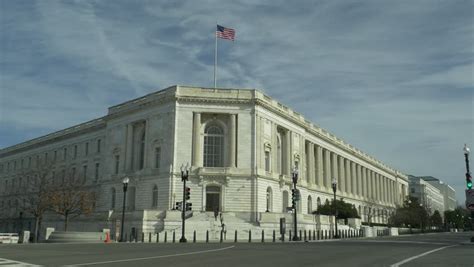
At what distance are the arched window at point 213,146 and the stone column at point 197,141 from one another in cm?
171

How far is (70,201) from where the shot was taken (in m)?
65.3

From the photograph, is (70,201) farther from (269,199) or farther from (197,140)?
(269,199)

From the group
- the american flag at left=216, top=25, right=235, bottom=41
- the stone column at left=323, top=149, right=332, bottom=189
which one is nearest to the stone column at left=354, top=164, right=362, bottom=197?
the stone column at left=323, top=149, right=332, bottom=189

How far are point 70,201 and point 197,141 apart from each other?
18909 millimetres

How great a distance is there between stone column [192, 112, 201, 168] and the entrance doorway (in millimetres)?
3565

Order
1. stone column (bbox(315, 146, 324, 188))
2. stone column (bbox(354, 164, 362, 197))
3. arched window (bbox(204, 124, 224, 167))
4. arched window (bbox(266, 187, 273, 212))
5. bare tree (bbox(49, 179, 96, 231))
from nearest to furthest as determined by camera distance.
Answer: bare tree (bbox(49, 179, 96, 231))
arched window (bbox(204, 124, 224, 167))
arched window (bbox(266, 187, 273, 212))
stone column (bbox(315, 146, 324, 188))
stone column (bbox(354, 164, 362, 197))

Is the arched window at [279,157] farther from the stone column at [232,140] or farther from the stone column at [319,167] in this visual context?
the stone column at [319,167]

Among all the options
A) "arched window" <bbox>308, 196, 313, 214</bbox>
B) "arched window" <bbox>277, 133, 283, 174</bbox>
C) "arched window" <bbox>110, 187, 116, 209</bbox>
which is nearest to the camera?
"arched window" <bbox>110, 187, 116, 209</bbox>

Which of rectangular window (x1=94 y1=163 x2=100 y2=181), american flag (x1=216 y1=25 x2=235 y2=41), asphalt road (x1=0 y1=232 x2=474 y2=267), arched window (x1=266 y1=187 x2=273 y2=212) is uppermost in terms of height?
american flag (x1=216 y1=25 x2=235 y2=41)

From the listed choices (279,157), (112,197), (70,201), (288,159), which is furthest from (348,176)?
(70,201)

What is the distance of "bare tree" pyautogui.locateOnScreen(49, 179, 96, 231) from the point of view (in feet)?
211

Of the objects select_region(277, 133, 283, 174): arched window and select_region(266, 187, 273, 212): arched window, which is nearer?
select_region(266, 187, 273, 212): arched window

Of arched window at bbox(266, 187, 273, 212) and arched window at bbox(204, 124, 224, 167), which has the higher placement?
arched window at bbox(204, 124, 224, 167)

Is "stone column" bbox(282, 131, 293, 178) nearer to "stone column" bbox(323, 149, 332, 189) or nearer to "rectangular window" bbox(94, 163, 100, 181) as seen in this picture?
"stone column" bbox(323, 149, 332, 189)
